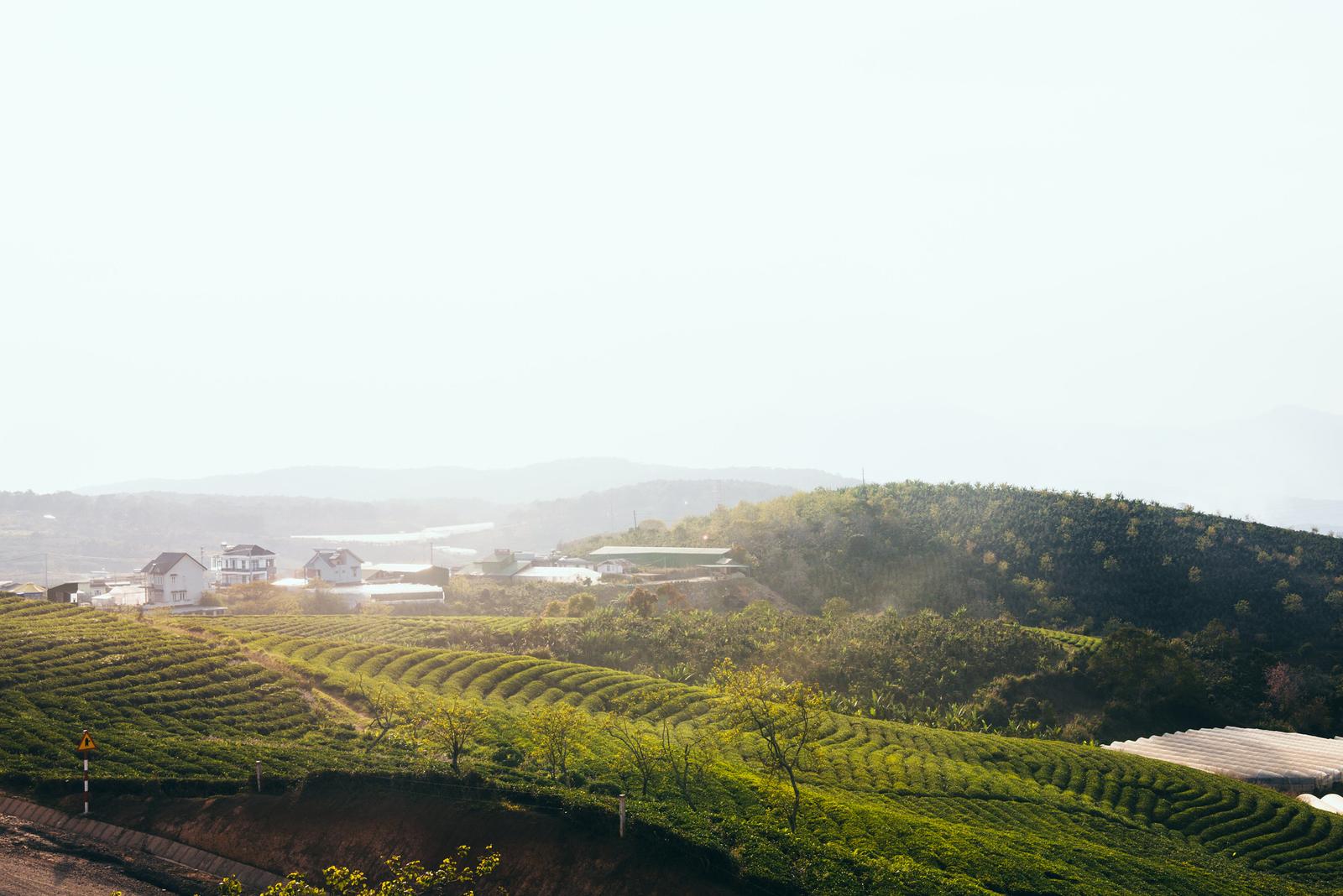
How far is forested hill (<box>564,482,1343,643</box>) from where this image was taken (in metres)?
91.9

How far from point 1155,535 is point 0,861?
101441mm

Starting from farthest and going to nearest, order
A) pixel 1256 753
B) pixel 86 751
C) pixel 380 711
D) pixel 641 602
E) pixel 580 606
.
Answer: pixel 580 606
pixel 641 602
pixel 1256 753
pixel 380 711
pixel 86 751

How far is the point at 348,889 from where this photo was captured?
96.5 feet

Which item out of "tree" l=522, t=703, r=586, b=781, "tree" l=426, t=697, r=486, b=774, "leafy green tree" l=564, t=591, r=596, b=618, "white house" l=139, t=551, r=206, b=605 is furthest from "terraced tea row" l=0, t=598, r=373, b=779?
"leafy green tree" l=564, t=591, r=596, b=618

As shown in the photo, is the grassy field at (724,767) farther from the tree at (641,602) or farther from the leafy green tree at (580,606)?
the leafy green tree at (580,606)

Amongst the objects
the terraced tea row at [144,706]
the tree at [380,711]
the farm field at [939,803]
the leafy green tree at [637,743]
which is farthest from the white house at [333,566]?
the leafy green tree at [637,743]

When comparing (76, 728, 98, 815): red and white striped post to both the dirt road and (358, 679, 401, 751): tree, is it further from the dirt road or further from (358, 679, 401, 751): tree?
(358, 679, 401, 751): tree

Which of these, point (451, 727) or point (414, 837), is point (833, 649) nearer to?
point (451, 727)


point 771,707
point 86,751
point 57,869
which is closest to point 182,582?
point 86,751

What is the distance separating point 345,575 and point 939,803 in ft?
292

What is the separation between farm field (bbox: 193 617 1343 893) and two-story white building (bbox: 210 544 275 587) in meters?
54.2

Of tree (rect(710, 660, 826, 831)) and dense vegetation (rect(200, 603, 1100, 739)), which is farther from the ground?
tree (rect(710, 660, 826, 831))

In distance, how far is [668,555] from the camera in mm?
117875

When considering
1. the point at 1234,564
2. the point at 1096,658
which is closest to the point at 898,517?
the point at 1234,564
